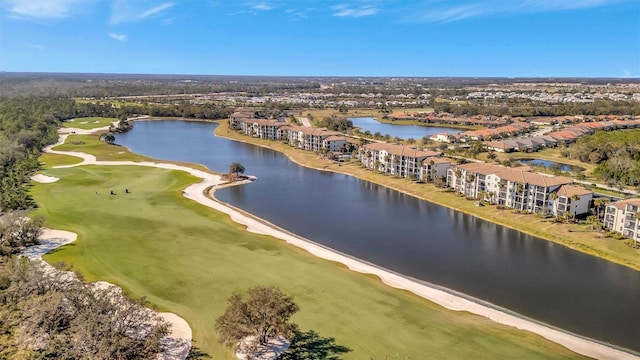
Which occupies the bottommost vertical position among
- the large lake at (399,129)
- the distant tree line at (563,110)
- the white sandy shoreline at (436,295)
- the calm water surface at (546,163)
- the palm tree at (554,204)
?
the white sandy shoreline at (436,295)

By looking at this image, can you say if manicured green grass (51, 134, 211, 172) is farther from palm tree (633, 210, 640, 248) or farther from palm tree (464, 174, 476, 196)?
palm tree (633, 210, 640, 248)

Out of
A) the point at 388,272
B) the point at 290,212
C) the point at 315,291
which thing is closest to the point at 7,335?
the point at 315,291

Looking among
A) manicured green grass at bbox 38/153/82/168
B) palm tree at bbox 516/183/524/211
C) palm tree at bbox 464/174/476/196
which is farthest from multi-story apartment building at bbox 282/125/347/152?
palm tree at bbox 516/183/524/211

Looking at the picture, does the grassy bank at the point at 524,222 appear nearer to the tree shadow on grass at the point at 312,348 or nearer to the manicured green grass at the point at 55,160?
the tree shadow on grass at the point at 312,348

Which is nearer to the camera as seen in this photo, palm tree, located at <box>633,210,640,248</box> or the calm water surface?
palm tree, located at <box>633,210,640,248</box>

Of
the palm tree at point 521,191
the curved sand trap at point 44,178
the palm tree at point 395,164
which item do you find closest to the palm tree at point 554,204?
the palm tree at point 521,191

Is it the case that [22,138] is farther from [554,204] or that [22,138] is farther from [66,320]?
[554,204]

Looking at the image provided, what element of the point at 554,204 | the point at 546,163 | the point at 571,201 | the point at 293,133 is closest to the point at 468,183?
the point at 554,204
